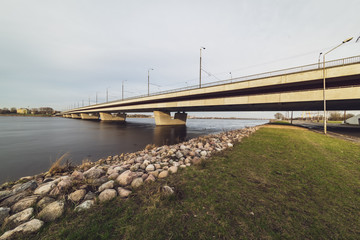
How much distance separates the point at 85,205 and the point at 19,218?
3.47 ft

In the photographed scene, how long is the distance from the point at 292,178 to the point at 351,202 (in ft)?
3.94

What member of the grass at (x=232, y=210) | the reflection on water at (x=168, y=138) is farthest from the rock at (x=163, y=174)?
the reflection on water at (x=168, y=138)

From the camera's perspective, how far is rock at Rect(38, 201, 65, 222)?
2.39 metres

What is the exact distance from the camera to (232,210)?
265 centimetres

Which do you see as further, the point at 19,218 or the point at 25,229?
the point at 19,218

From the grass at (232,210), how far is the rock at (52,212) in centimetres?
16

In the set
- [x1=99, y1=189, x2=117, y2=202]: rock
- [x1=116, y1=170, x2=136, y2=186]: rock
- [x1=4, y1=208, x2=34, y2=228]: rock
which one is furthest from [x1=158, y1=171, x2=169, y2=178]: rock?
[x1=4, y1=208, x2=34, y2=228]: rock

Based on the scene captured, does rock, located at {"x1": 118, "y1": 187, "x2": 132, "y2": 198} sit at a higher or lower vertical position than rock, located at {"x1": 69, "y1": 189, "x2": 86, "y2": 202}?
lower

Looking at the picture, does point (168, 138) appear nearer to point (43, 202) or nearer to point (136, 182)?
point (136, 182)

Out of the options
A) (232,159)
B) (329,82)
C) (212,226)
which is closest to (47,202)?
(212,226)

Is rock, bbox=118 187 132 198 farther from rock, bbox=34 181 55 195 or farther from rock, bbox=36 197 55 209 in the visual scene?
rock, bbox=34 181 55 195

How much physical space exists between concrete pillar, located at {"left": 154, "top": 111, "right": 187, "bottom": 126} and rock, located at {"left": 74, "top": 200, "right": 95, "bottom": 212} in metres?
33.2

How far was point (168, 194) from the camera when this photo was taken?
3.08 meters

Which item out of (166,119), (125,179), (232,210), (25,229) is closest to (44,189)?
(25,229)
